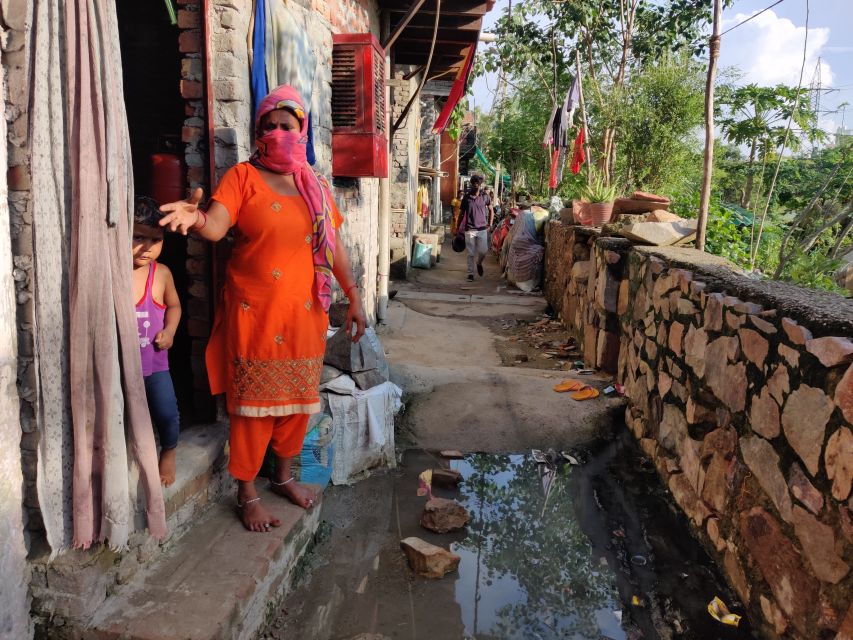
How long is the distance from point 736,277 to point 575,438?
59.2 inches

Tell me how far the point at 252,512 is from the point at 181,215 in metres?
1.30

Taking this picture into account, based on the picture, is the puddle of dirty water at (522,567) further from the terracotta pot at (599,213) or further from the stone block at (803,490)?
the terracotta pot at (599,213)

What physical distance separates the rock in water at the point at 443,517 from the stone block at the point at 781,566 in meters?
1.29

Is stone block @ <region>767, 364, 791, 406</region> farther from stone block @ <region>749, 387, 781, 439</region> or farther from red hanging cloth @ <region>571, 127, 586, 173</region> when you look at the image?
red hanging cloth @ <region>571, 127, 586, 173</region>

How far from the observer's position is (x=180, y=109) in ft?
13.3

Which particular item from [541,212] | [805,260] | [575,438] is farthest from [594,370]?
[541,212]

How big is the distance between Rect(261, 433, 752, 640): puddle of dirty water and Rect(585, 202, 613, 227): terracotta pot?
4.40 meters

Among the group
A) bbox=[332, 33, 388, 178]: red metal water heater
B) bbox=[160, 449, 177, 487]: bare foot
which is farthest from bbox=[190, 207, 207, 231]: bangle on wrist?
bbox=[332, 33, 388, 178]: red metal water heater

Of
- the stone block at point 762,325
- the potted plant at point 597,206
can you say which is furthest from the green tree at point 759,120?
the stone block at point 762,325

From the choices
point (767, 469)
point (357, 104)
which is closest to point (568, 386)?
point (767, 469)

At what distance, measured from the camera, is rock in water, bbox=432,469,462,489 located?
144 inches

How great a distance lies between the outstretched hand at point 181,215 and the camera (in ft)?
7.02

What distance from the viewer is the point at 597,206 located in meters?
7.70

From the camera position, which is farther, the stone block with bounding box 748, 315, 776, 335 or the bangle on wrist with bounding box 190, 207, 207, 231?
the stone block with bounding box 748, 315, 776, 335
